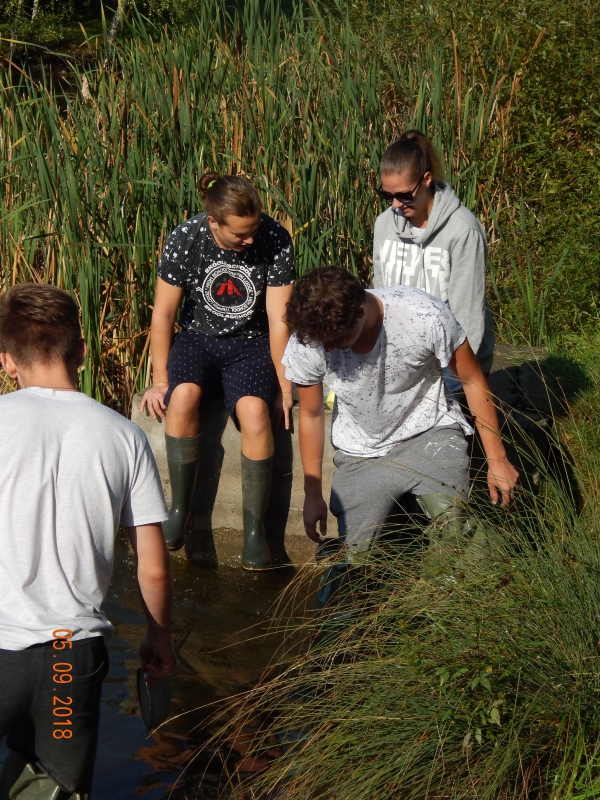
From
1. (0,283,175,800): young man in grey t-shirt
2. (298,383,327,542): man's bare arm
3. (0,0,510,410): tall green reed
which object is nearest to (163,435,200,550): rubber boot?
(0,0,510,410): tall green reed

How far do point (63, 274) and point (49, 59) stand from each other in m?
16.1

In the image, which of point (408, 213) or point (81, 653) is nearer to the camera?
point (81, 653)

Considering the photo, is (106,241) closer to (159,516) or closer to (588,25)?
(159,516)

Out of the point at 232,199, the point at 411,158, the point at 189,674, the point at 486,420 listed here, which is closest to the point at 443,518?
the point at 486,420

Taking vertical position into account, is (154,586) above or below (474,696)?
above

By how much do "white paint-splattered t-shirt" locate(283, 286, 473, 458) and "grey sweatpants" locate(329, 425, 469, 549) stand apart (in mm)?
44

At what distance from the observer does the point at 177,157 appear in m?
5.02

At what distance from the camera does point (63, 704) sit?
2.06m

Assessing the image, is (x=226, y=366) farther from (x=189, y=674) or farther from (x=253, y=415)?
(x=189, y=674)

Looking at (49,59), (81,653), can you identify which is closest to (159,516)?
(81,653)

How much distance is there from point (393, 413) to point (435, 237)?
851mm

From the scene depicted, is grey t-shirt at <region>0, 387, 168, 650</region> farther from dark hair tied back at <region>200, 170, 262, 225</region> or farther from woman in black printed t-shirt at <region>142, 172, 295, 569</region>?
woman in black printed t-shirt at <region>142, 172, 295, 569</region>

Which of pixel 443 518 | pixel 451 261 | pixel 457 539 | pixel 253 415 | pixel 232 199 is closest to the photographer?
pixel 457 539

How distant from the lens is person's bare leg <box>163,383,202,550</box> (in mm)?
4281
